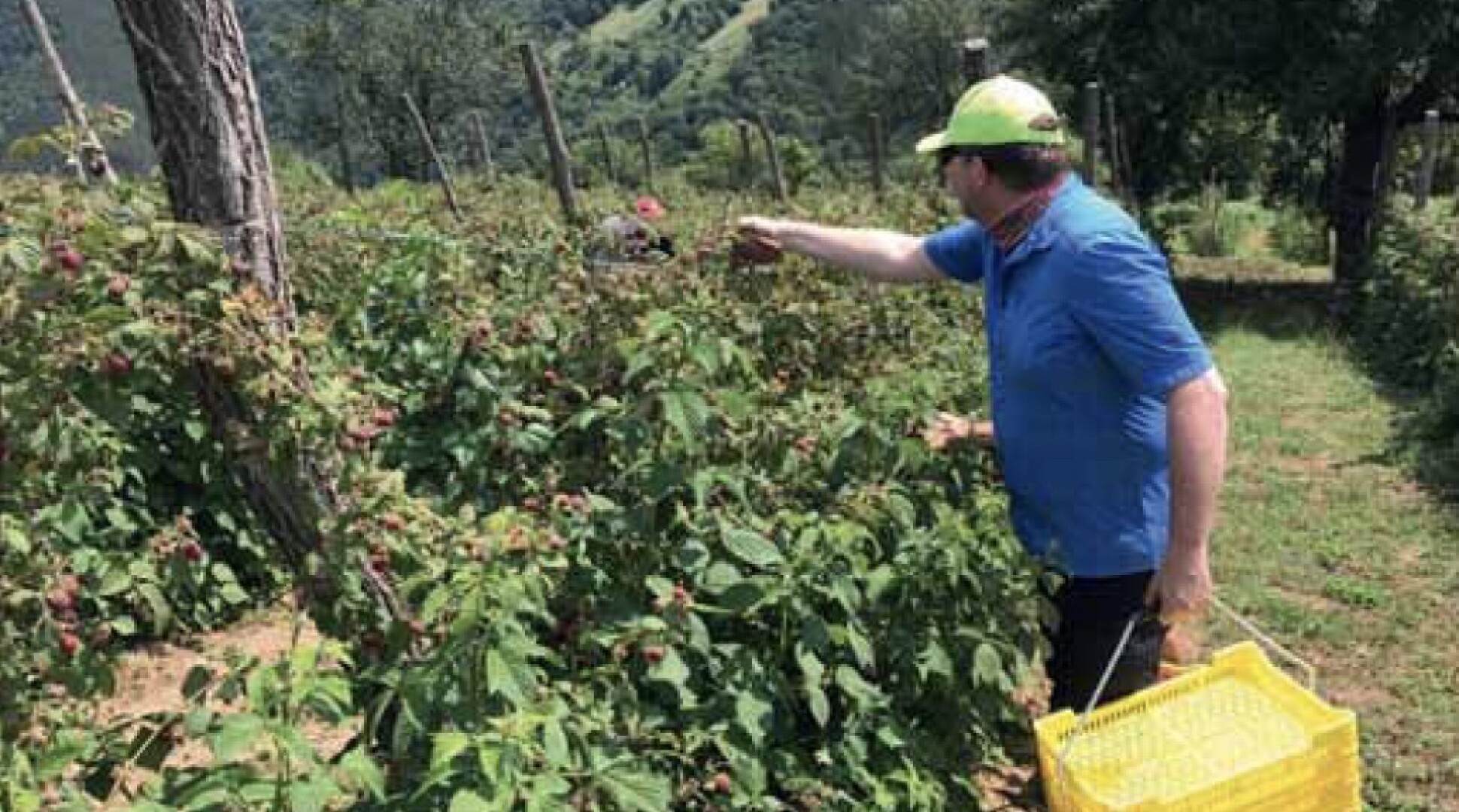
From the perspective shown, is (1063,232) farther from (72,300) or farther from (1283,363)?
(1283,363)

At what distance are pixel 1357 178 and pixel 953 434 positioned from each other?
40.7 ft

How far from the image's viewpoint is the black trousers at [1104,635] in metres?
2.68

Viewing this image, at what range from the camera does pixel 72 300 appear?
6.59ft

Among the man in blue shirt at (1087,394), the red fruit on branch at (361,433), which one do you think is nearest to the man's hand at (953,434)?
the man in blue shirt at (1087,394)

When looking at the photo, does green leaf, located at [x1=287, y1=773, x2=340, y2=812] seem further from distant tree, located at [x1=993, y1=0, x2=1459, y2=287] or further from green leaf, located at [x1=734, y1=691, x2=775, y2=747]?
distant tree, located at [x1=993, y1=0, x2=1459, y2=287]

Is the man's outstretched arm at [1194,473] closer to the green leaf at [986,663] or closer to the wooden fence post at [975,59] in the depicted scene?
the green leaf at [986,663]

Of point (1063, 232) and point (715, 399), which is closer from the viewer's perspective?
point (1063, 232)

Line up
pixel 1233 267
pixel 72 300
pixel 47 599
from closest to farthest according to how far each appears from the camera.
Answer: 1. pixel 47 599
2. pixel 72 300
3. pixel 1233 267

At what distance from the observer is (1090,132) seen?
1009 centimetres

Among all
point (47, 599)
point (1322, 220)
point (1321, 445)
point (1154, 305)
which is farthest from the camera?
point (1322, 220)

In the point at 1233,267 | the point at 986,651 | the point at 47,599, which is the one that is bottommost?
the point at 1233,267

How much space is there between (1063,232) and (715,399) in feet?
2.45

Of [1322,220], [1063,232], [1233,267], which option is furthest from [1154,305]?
[1322,220]

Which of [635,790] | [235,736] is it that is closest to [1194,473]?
[635,790]
